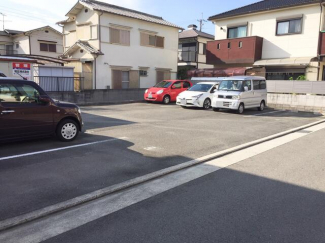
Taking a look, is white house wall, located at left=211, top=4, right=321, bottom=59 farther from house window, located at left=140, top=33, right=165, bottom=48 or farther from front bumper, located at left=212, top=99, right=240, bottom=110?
front bumper, located at left=212, top=99, right=240, bottom=110

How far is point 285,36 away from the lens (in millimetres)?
20922

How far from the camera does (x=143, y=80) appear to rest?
25188 millimetres

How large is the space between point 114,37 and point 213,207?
20.8m

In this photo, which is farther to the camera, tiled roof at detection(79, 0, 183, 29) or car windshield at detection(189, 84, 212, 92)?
tiled roof at detection(79, 0, 183, 29)

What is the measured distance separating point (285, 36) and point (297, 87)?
640 cm

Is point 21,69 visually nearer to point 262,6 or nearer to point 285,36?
point 285,36

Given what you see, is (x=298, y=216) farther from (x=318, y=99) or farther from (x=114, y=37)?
(x=114, y=37)

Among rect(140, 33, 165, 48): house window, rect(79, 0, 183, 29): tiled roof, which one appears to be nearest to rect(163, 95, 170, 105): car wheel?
rect(140, 33, 165, 48): house window

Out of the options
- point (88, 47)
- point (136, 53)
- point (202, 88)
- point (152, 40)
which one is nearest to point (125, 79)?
point (136, 53)

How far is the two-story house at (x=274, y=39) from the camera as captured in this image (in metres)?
19.5

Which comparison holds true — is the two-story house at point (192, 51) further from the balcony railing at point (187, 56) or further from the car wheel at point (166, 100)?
the car wheel at point (166, 100)

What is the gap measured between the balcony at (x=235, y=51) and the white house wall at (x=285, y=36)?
0.82 metres

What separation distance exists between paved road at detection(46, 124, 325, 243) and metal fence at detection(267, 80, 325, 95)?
1216 cm

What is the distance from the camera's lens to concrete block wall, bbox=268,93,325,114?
15.2m
